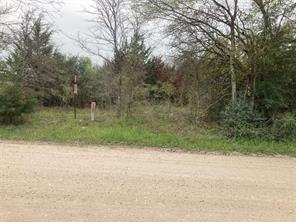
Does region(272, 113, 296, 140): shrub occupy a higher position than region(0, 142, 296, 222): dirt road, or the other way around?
region(272, 113, 296, 140): shrub

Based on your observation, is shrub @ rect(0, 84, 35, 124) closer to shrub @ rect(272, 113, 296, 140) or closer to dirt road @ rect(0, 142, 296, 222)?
dirt road @ rect(0, 142, 296, 222)

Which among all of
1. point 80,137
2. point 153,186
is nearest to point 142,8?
point 80,137

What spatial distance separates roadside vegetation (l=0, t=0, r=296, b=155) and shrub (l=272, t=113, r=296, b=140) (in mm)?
30

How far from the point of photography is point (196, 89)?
1514 cm

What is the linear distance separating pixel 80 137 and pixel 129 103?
13.6 feet

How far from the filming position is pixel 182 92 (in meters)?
16.0

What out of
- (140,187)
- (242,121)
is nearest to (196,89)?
(242,121)

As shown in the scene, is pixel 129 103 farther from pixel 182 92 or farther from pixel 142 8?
pixel 142 8

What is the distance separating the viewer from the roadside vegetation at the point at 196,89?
12.1m

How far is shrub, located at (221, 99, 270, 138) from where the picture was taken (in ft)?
40.0

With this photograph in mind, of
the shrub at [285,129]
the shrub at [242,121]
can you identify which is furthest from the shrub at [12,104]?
the shrub at [285,129]

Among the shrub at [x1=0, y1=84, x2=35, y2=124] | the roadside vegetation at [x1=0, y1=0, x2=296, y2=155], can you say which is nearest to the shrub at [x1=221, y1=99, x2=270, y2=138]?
the roadside vegetation at [x1=0, y1=0, x2=296, y2=155]

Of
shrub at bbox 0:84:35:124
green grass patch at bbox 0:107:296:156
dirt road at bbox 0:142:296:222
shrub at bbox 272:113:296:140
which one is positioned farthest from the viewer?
shrub at bbox 0:84:35:124

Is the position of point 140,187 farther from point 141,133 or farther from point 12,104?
point 12,104
